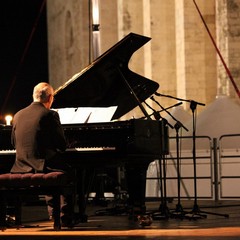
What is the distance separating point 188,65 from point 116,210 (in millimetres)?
10921

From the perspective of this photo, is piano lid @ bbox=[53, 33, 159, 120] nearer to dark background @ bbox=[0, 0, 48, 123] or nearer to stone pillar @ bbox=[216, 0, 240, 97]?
stone pillar @ bbox=[216, 0, 240, 97]

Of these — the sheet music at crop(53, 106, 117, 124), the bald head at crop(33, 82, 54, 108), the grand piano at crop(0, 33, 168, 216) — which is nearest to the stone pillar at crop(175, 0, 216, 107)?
the grand piano at crop(0, 33, 168, 216)

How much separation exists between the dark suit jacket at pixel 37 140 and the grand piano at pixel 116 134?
443 millimetres

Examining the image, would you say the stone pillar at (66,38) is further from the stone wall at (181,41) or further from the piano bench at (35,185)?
the piano bench at (35,185)

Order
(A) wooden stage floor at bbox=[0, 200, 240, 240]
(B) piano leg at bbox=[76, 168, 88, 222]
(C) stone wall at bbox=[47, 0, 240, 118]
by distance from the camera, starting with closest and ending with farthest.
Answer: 1. (A) wooden stage floor at bbox=[0, 200, 240, 240]
2. (B) piano leg at bbox=[76, 168, 88, 222]
3. (C) stone wall at bbox=[47, 0, 240, 118]

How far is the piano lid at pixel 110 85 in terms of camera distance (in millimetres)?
10938

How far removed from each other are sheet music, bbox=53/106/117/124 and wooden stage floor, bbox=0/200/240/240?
1.23 m

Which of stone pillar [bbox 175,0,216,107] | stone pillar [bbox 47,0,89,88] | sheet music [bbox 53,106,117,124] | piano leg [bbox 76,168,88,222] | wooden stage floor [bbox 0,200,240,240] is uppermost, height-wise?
stone pillar [bbox 47,0,89,88]

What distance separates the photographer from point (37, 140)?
9.79 meters

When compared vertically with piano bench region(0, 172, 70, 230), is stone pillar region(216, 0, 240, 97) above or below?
above

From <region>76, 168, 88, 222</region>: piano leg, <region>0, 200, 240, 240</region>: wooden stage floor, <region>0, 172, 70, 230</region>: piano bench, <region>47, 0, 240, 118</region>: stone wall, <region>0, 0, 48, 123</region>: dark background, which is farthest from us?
<region>0, 0, 48, 123</region>: dark background

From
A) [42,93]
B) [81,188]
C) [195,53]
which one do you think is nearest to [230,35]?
[195,53]

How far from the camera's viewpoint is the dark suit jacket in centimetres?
974

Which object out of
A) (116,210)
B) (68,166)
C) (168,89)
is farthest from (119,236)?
(168,89)
